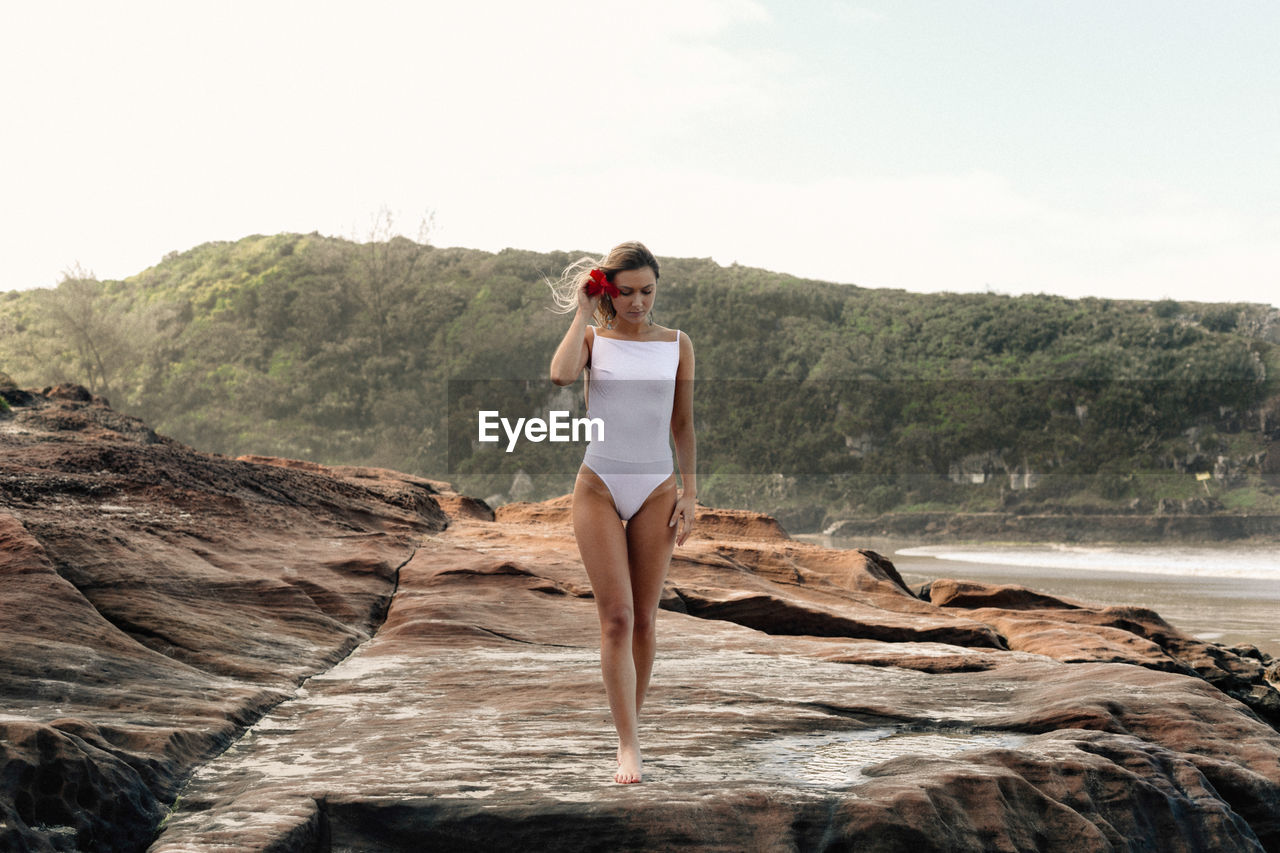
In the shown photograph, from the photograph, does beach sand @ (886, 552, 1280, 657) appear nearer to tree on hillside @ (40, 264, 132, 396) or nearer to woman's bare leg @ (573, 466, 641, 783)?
woman's bare leg @ (573, 466, 641, 783)

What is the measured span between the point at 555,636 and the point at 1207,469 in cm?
5215

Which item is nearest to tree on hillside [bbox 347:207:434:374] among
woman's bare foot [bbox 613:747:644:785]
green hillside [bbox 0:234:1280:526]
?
green hillside [bbox 0:234:1280:526]

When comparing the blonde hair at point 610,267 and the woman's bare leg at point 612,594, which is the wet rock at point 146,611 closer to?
the woman's bare leg at point 612,594

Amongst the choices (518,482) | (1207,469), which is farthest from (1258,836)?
(1207,469)

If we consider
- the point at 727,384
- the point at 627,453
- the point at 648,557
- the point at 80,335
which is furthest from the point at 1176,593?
the point at 80,335

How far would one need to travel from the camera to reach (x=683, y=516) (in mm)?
3266

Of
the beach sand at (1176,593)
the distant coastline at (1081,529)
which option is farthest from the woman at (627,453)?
the distant coastline at (1081,529)

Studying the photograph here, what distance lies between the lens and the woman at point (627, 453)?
10.1 feet

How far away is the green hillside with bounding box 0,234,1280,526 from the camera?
151 feet

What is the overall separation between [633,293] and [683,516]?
2.55 feet

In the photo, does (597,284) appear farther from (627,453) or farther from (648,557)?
(648,557)

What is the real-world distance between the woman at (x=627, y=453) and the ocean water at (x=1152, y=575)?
322 inches

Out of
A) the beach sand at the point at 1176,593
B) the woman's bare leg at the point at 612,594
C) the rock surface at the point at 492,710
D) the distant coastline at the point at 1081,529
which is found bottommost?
the distant coastline at the point at 1081,529

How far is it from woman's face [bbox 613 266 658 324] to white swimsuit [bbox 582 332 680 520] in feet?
0.34
